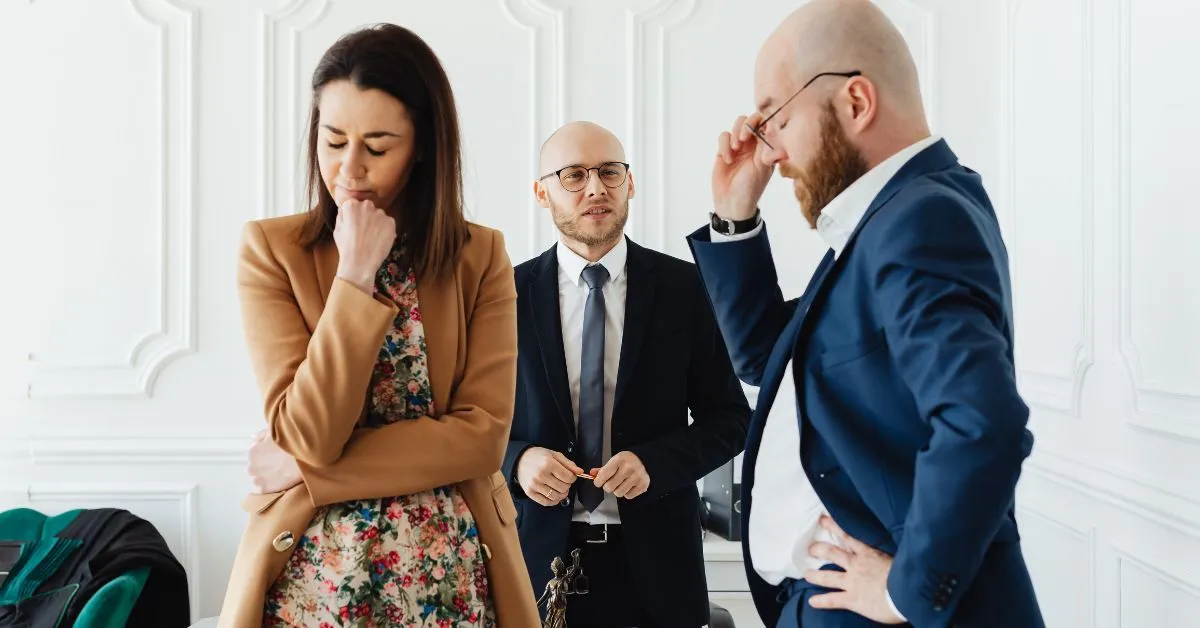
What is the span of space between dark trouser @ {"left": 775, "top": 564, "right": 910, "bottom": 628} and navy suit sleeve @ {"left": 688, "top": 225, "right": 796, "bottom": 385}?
1.36 ft

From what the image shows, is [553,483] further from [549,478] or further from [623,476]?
[623,476]

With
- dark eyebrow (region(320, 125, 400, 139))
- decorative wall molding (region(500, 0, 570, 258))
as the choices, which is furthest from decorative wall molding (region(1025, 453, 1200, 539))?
decorative wall molding (region(500, 0, 570, 258))

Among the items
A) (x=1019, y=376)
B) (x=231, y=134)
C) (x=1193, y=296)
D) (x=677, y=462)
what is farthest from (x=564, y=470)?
(x=231, y=134)

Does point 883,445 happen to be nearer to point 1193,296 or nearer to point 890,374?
point 890,374

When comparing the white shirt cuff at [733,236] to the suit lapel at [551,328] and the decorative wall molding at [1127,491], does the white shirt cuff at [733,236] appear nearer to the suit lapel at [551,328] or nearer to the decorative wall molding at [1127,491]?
the suit lapel at [551,328]

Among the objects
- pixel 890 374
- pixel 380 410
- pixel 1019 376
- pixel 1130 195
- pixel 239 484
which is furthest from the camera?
pixel 239 484

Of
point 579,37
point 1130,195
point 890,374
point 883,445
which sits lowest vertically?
point 883,445

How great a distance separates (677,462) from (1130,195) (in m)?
1.42

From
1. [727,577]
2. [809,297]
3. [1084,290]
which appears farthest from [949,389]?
[727,577]

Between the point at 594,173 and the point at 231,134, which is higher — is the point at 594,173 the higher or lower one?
the lower one

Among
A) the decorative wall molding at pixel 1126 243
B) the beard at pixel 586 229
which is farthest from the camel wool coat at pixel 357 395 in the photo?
the decorative wall molding at pixel 1126 243

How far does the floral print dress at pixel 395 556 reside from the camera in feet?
4.80

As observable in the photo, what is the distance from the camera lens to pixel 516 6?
408cm

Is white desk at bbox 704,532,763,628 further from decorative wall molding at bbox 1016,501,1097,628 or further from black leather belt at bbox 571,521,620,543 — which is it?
black leather belt at bbox 571,521,620,543
